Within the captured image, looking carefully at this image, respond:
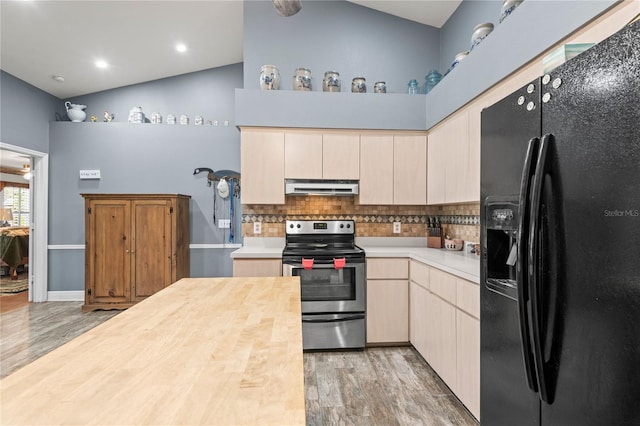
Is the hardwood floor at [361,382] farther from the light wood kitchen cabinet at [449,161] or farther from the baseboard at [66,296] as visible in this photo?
the light wood kitchen cabinet at [449,161]

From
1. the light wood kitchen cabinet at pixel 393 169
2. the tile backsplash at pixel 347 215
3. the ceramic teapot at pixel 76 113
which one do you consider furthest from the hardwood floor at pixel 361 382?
the ceramic teapot at pixel 76 113

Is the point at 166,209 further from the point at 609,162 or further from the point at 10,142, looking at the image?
the point at 609,162

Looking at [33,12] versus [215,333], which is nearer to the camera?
[215,333]

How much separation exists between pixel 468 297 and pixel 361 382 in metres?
1.05

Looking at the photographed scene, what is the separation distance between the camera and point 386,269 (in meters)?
3.00

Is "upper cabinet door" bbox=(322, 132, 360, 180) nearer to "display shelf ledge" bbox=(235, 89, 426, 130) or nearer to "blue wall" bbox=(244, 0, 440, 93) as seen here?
"display shelf ledge" bbox=(235, 89, 426, 130)

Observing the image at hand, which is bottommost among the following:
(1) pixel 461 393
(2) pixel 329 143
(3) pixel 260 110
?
(1) pixel 461 393

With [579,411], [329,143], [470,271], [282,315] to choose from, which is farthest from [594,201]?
[329,143]

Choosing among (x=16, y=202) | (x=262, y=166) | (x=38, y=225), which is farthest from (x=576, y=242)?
(x=16, y=202)

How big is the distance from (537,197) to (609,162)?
7.4 inches

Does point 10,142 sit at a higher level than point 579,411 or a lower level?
higher

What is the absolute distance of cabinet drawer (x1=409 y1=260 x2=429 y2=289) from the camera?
2623 millimetres

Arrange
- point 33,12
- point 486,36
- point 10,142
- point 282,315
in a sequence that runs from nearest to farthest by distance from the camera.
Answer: point 282,315 → point 486,36 → point 33,12 → point 10,142

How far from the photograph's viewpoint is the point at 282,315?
1.20m
